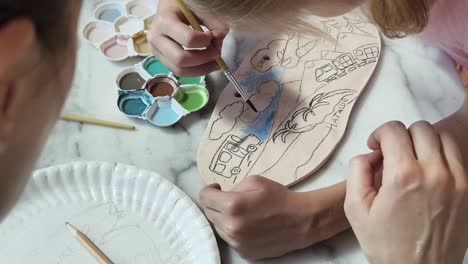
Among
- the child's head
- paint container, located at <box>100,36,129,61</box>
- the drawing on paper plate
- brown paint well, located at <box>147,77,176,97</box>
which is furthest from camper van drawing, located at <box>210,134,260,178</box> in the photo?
the child's head

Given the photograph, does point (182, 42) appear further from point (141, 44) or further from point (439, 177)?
point (439, 177)

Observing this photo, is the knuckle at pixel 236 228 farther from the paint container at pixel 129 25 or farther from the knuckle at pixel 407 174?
the paint container at pixel 129 25

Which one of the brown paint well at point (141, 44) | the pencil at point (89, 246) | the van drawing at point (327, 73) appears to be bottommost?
the pencil at point (89, 246)

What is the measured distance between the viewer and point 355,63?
76cm

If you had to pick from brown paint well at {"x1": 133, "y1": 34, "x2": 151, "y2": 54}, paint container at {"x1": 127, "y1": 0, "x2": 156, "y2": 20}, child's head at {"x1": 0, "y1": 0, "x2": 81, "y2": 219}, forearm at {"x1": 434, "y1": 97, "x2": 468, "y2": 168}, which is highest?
child's head at {"x1": 0, "y1": 0, "x2": 81, "y2": 219}

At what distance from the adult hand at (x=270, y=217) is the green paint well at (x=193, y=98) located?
0.49 feet

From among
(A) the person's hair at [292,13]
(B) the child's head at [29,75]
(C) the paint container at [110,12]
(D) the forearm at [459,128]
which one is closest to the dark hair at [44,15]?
(B) the child's head at [29,75]

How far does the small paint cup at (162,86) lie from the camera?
0.75 m

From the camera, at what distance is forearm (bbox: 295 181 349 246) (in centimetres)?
62

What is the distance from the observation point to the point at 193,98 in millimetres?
758

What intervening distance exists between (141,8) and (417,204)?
496 mm

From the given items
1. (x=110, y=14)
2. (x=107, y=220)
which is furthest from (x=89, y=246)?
(x=110, y=14)

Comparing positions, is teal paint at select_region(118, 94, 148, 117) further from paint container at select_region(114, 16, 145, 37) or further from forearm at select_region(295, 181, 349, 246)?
forearm at select_region(295, 181, 349, 246)

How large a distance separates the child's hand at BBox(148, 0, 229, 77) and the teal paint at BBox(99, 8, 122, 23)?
4.8 inches
